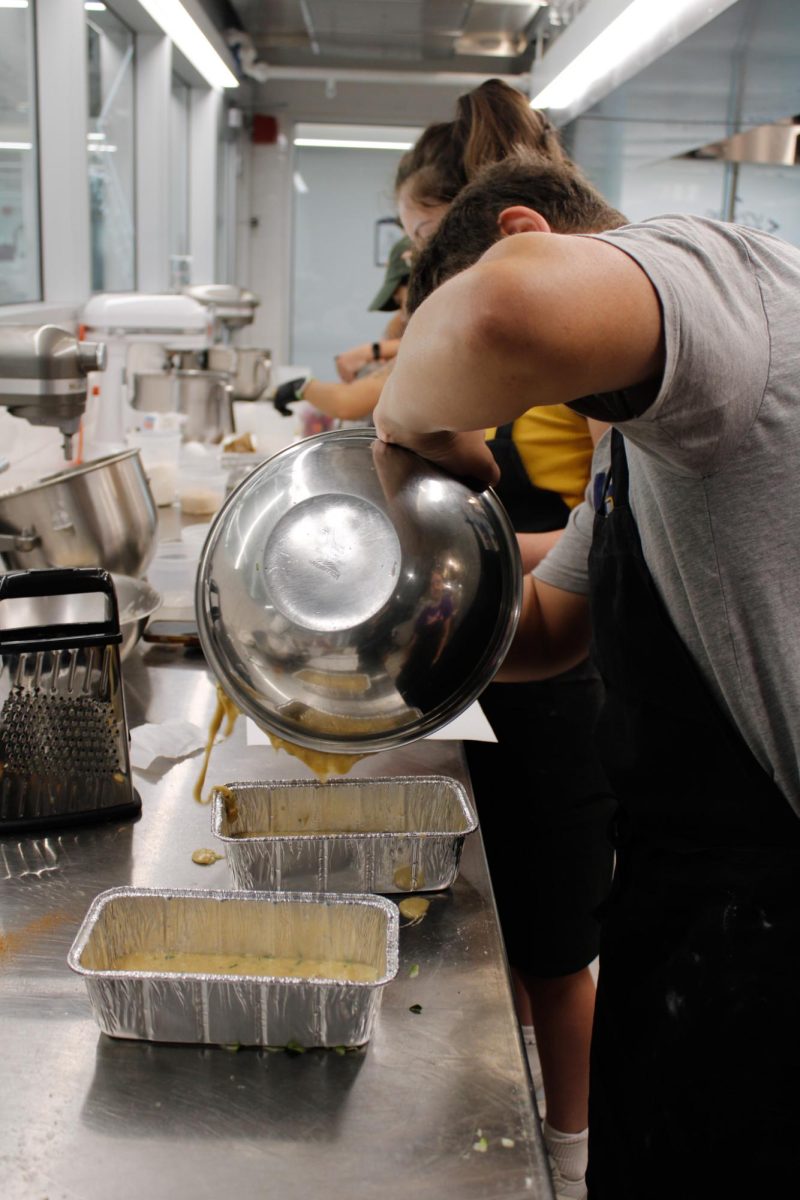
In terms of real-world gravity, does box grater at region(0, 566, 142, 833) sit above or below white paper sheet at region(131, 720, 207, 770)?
above

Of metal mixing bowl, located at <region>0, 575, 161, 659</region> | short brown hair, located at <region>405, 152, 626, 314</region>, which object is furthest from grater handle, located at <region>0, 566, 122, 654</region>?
short brown hair, located at <region>405, 152, 626, 314</region>

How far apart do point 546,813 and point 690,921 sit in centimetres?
77

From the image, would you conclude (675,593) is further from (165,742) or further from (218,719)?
(165,742)

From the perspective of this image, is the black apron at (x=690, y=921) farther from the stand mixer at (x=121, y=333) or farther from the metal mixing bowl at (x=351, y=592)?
the stand mixer at (x=121, y=333)

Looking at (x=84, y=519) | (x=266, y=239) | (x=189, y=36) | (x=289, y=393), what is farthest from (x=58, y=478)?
(x=266, y=239)

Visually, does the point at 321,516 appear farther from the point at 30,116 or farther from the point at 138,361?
the point at 30,116

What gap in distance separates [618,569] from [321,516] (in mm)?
290

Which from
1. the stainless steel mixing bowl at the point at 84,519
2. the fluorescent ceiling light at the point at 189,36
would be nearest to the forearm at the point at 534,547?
the stainless steel mixing bowl at the point at 84,519

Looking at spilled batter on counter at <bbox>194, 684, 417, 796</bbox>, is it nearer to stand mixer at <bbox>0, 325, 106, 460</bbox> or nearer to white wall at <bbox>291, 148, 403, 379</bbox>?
Result: stand mixer at <bbox>0, 325, 106, 460</bbox>

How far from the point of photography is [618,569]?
98cm

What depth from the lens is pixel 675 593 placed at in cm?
90

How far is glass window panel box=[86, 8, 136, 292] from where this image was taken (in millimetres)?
4230

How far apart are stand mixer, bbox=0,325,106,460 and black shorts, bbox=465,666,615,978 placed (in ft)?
2.75

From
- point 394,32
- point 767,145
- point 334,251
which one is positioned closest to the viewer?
point 767,145
